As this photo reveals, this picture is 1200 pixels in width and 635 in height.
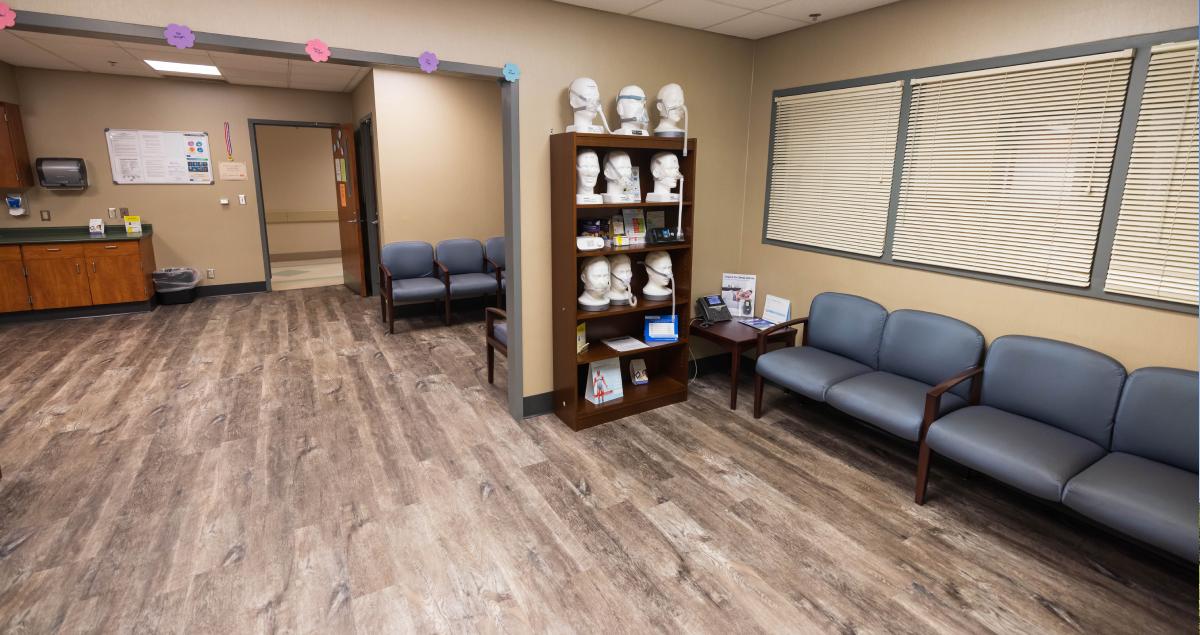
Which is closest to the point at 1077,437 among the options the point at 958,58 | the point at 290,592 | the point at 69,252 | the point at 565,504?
the point at 958,58

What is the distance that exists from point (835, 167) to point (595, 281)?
1.57 metres

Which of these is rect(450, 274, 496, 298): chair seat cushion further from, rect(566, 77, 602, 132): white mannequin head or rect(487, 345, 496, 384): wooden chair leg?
rect(566, 77, 602, 132): white mannequin head

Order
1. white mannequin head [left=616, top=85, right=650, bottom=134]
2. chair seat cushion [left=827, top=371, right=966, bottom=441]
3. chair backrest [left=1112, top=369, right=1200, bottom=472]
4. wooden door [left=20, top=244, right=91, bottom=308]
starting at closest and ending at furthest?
1. chair backrest [left=1112, top=369, right=1200, bottom=472]
2. chair seat cushion [left=827, top=371, right=966, bottom=441]
3. white mannequin head [left=616, top=85, right=650, bottom=134]
4. wooden door [left=20, top=244, right=91, bottom=308]

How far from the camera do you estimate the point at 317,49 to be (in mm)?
2533

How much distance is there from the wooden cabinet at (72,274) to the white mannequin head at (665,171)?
5233 mm

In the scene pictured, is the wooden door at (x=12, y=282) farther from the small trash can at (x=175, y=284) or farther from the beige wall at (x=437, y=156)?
the beige wall at (x=437, y=156)

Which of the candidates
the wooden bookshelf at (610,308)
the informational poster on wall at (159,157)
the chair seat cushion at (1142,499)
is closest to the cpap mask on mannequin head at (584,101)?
the wooden bookshelf at (610,308)

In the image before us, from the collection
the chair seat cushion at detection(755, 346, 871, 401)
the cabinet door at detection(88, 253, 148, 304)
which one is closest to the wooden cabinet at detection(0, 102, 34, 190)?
the cabinet door at detection(88, 253, 148, 304)

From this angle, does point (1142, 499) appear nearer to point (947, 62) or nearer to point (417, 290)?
point (947, 62)

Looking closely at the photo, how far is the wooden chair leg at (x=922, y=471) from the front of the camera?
8.38 feet

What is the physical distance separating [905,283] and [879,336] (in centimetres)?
31

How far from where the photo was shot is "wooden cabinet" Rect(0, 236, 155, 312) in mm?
5254

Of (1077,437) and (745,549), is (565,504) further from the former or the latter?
(1077,437)

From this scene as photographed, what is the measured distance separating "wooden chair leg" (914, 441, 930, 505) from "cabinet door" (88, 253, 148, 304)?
6655 millimetres
